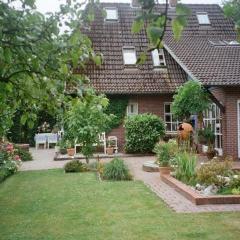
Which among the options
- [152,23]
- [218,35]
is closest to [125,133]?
[218,35]

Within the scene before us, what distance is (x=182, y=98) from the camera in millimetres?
19375

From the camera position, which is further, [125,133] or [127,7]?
[127,7]

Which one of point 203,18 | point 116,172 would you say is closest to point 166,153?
point 116,172

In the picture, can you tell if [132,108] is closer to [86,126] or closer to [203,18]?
[203,18]

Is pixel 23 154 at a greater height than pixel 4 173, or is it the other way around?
pixel 23 154

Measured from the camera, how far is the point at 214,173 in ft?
35.7

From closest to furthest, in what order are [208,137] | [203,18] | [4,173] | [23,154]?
[4,173] → [208,137] → [23,154] → [203,18]

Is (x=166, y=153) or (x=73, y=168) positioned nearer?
(x=166, y=153)

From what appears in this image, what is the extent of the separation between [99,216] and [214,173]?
3.20 metres

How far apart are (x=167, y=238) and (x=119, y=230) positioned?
888mm

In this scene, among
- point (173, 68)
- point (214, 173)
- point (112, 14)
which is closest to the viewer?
point (214, 173)

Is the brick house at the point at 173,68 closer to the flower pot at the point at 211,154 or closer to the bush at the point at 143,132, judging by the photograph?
the flower pot at the point at 211,154

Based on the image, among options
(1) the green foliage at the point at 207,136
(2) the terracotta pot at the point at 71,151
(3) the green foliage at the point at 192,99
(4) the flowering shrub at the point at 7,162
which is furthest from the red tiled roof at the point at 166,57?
(4) the flowering shrub at the point at 7,162

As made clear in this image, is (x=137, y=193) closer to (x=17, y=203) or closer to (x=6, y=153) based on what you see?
(x=17, y=203)
